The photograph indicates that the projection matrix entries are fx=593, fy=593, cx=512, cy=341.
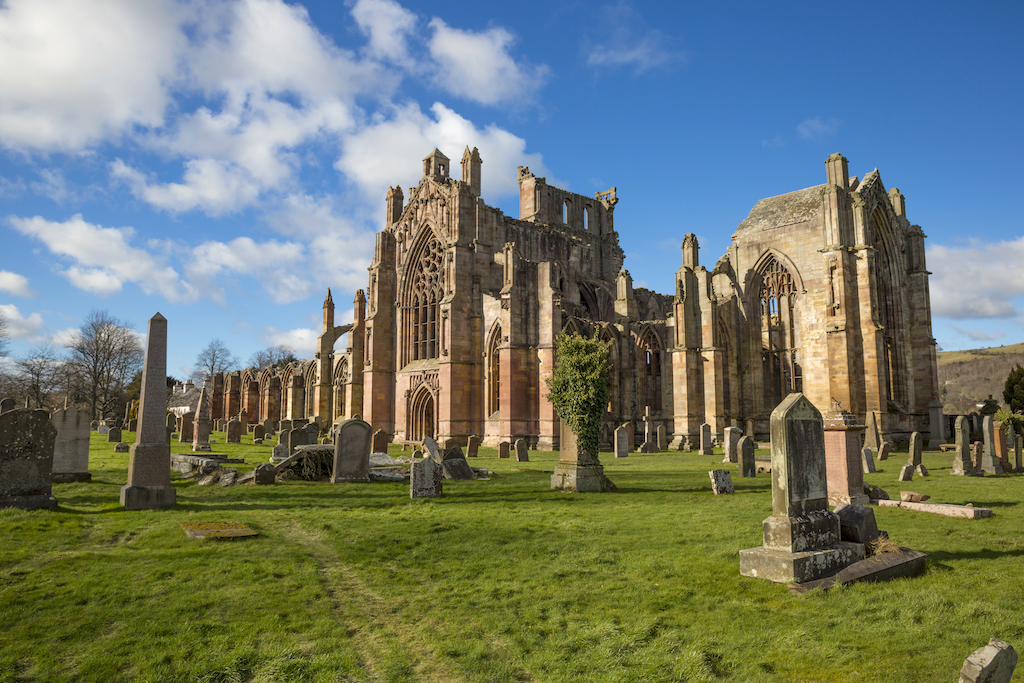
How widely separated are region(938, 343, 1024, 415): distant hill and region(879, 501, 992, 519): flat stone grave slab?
313 ft

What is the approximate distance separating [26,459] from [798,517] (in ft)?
34.8

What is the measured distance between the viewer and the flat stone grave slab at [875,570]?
558 cm

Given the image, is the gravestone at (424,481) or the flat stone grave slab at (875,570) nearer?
the flat stone grave slab at (875,570)

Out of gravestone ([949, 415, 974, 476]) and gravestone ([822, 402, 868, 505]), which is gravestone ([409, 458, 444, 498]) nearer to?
gravestone ([822, 402, 868, 505])

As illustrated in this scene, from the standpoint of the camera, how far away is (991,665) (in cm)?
309

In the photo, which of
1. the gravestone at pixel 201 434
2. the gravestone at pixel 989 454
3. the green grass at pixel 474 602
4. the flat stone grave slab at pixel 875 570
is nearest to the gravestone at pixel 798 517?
the flat stone grave slab at pixel 875 570

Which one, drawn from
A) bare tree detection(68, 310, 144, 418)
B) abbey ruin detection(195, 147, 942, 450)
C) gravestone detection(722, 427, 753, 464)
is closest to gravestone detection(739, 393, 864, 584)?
gravestone detection(722, 427, 753, 464)

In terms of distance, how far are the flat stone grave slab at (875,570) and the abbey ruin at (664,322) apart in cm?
2025

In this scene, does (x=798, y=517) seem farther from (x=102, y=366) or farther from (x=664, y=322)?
(x=102, y=366)

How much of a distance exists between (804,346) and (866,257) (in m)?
4.83

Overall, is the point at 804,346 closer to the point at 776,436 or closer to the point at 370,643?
the point at 776,436

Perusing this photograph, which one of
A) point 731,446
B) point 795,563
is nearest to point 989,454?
point 731,446

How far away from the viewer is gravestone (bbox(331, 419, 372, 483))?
45.2 ft

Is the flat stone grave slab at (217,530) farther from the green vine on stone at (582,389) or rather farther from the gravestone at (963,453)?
the gravestone at (963,453)
